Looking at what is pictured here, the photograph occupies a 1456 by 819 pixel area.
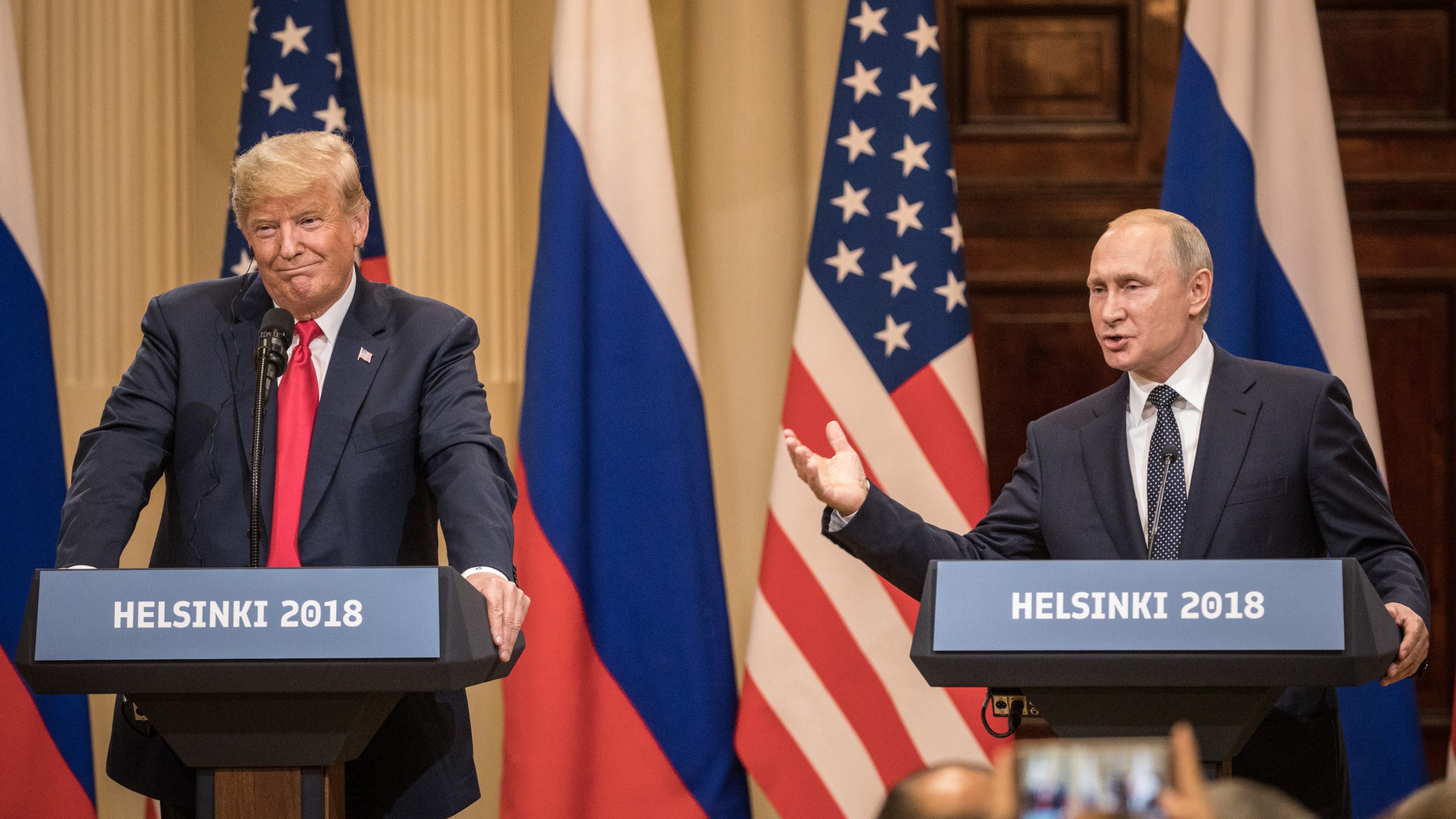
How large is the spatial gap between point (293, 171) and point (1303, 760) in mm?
1897

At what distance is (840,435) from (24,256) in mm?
2452

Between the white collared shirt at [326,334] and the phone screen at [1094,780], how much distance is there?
1659 mm

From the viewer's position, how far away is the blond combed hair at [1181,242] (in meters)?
2.55

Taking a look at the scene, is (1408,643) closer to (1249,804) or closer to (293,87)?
(1249,804)

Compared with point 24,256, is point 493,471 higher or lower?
lower

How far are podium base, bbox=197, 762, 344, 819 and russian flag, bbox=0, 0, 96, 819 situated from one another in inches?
83.2

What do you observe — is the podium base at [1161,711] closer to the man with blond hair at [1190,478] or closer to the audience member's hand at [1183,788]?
the man with blond hair at [1190,478]

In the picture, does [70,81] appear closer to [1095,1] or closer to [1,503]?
[1,503]

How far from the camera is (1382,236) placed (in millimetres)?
4516

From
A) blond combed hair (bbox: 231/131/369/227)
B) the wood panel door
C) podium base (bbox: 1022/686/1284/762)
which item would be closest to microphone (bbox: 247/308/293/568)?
blond combed hair (bbox: 231/131/369/227)

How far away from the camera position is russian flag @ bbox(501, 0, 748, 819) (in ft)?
12.9

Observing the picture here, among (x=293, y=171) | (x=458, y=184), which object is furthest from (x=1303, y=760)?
(x=458, y=184)

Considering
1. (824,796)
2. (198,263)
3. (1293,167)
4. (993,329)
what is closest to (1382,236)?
(1293,167)

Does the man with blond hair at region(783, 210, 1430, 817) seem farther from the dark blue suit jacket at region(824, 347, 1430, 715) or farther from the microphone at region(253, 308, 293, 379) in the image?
the microphone at region(253, 308, 293, 379)
